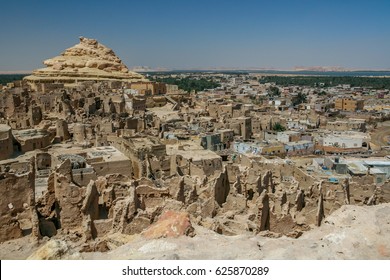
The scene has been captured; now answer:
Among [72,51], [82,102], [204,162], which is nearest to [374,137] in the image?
[204,162]

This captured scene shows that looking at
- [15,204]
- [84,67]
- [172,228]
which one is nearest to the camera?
[172,228]

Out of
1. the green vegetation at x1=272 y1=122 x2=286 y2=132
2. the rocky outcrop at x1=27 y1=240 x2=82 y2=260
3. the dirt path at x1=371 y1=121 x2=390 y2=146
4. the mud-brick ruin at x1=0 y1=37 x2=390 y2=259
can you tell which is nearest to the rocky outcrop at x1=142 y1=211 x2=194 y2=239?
the mud-brick ruin at x1=0 y1=37 x2=390 y2=259

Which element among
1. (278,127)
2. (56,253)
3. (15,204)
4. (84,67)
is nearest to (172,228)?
(56,253)

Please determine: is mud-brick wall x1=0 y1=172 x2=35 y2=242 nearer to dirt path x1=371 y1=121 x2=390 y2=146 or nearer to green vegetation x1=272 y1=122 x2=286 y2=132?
green vegetation x1=272 y1=122 x2=286 y2=132

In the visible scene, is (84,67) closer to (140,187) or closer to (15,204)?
(140,187)

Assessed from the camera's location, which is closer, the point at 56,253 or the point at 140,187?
the point at 56,253
